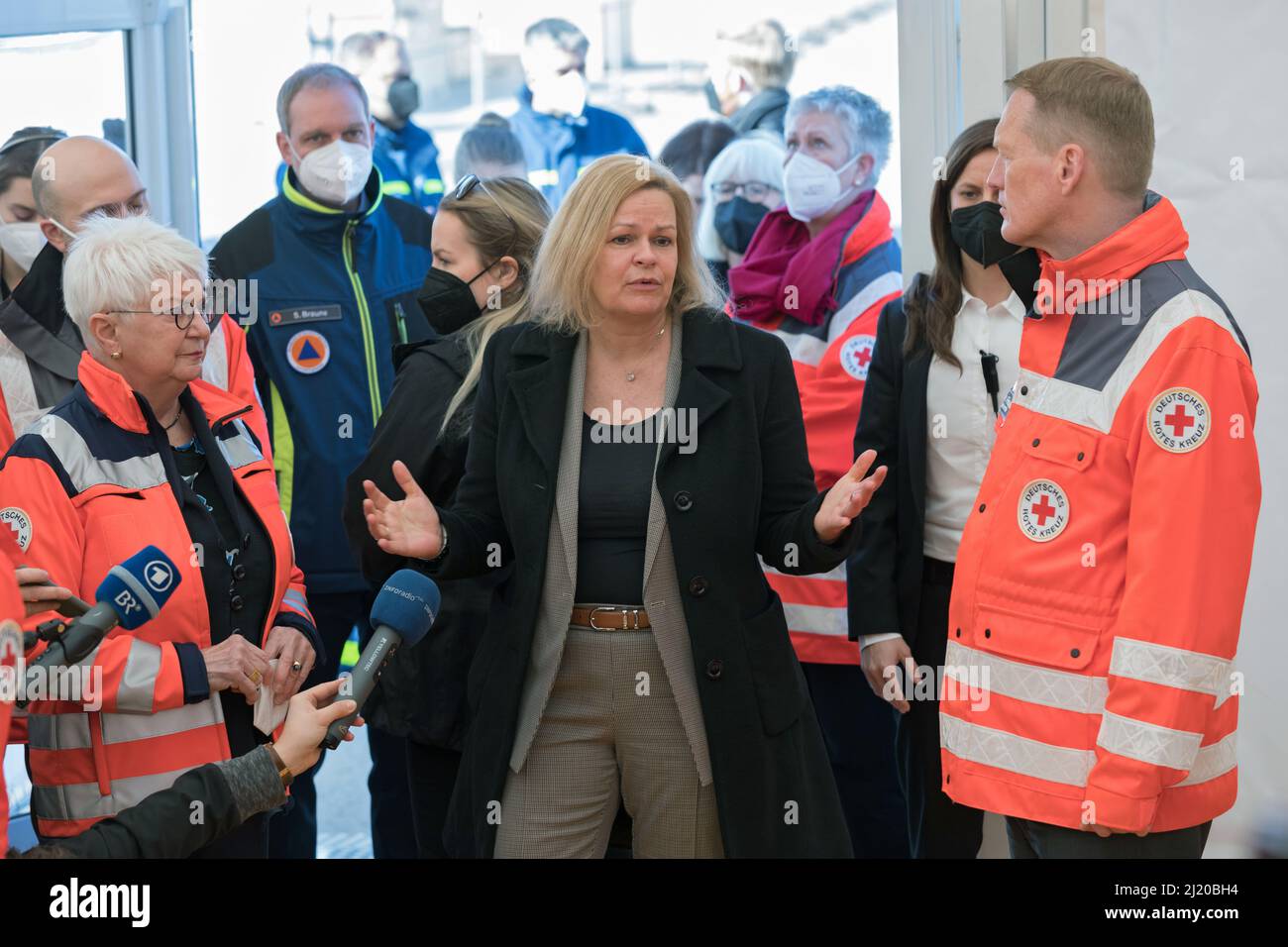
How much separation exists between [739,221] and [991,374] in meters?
1.78

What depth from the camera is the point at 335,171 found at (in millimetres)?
3977

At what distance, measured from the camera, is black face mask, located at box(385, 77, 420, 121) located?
18.3 ft

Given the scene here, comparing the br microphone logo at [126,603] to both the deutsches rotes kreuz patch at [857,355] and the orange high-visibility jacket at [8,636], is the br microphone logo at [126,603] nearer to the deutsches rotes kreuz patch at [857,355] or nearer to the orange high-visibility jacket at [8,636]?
the orange high-visibility jacket at [8,636]

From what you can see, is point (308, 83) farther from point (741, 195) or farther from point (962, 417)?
point (962, 417)

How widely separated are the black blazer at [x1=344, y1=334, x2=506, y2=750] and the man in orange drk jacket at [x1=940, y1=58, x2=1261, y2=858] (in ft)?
Answer: 3.72

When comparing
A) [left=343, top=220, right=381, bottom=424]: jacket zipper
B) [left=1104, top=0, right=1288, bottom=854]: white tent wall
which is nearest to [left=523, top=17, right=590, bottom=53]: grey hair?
[left=343, top=220, right=381, bottom=424]: jacket zipper

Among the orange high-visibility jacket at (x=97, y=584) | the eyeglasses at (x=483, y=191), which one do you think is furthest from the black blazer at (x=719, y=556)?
the eyeglasses at (x=483, y=191)

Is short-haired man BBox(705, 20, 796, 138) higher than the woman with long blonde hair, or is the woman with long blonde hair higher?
short-haired man BBox(705, 20, 796, 138)

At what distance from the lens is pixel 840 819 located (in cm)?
264

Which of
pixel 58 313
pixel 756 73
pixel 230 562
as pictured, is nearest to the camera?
pixel 230 562

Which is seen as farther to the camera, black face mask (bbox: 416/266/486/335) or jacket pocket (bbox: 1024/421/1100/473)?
black face mask (bbox: 416/266/486/335)

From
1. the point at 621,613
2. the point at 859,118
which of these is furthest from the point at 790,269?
the point at 621,613

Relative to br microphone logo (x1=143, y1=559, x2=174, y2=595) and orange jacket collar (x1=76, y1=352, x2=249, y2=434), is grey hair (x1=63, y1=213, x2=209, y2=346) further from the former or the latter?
br microphone logo (x1=143, y1=559, x2=174, y2=595)
